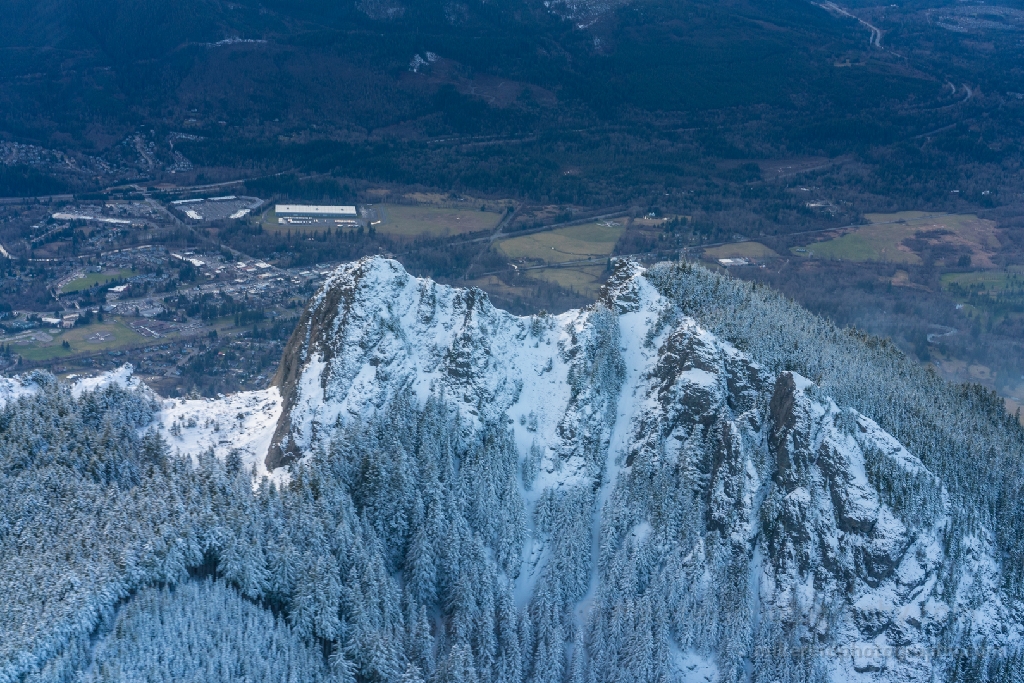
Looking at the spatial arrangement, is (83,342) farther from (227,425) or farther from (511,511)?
(511,511)

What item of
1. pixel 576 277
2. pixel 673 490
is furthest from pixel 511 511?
pixel 576 277

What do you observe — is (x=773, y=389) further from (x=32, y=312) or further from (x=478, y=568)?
(x=32, y=312)

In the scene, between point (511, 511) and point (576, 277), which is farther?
point (576, 277)

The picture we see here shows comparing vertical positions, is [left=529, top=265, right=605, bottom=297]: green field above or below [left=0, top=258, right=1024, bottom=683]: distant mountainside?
below

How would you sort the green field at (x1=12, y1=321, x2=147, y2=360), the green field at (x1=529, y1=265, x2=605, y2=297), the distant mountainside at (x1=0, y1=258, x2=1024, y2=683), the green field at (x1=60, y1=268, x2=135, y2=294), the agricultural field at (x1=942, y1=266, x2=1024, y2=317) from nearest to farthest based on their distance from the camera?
1. the distant mountainside at (x1=0, y1=258, x2=1024, y2=683)
2. the green field at (x1=12, y1=321, x2=147, y2=360)
3. the green field at (x1=60, y1=268, x2=135, y2=294)
4. the green field at (x1=529, y1=265, x2=605, y2=297)
5. the agricultural field at (x1=942, y1=266, x2=1024, y2=317)

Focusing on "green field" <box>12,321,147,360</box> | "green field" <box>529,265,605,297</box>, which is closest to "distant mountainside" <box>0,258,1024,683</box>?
"green field" <box>12,321,147,360</box>

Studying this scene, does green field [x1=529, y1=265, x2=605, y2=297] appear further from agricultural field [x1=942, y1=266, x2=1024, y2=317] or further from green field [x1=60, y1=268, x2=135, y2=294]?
green field [x1=60, y1=268, x2=135, y2=294]
